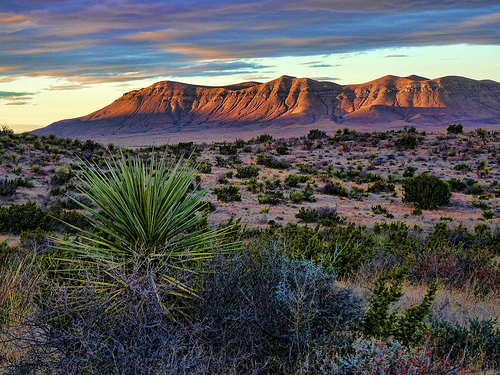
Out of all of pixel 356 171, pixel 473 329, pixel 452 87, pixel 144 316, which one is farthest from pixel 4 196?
pixel 452 87

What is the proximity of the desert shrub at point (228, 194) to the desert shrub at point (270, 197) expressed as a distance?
1033mm

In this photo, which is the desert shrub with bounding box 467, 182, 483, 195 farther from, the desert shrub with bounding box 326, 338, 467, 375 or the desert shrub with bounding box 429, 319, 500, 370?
the desert shrub with bounding box 326, 338, 467, 375

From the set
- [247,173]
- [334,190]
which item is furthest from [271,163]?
[334,190]

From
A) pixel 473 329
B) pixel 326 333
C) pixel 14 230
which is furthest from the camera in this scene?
pixel 14 230

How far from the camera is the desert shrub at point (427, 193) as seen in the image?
736 inches

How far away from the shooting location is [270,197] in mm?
19859

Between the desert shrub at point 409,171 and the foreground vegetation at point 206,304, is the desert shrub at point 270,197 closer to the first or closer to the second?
the desert shrub at point 409,171

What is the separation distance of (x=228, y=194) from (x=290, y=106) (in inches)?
5614

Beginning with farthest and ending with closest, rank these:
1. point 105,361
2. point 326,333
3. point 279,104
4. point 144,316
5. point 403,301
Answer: point 279,104 < point 403,301 < point 326,333 < point 144,316 < point 105,361

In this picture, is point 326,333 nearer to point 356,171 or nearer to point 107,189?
point 107,189

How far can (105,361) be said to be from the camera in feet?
11.0

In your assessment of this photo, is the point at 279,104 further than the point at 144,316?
Yes

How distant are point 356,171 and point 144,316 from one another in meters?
25.5

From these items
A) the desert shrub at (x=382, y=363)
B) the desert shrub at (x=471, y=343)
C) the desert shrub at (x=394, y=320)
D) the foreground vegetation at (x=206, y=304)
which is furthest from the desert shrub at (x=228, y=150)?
the desert shrub at (x=382, y=363)
